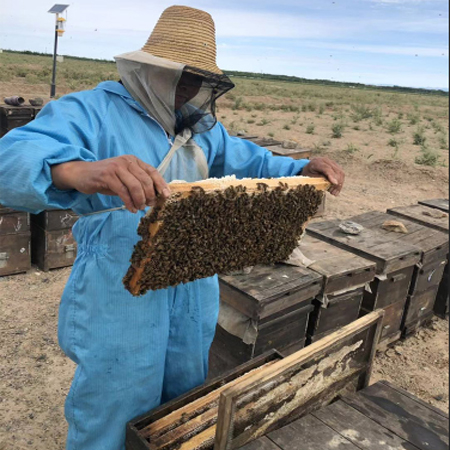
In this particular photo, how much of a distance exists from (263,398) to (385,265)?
259 centimetres

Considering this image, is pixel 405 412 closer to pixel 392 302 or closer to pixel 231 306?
pixel 231 306

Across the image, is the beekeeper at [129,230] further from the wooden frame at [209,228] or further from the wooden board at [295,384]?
the wooden board at [295,384]

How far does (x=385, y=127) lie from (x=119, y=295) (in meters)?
22.8

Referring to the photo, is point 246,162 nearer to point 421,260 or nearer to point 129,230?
point 129,230

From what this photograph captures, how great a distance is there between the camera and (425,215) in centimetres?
537

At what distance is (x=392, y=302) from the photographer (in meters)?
4.52

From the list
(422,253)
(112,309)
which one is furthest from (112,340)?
(422,253)

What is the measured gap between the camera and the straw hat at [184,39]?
1.94m

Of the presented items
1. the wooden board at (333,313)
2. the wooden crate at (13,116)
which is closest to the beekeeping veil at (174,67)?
the wooden board at (333,313)

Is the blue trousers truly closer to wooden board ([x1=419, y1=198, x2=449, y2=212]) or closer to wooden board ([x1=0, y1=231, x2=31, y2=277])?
wooden board ([x1=0, y1=231, x2=31, y2=277])

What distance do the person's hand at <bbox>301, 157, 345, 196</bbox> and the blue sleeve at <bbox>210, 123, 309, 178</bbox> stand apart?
8cm

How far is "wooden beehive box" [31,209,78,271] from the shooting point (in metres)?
5.39

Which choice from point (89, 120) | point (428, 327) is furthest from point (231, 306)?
point (428, 327)

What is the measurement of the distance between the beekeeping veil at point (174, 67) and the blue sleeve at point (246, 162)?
1.23ft
